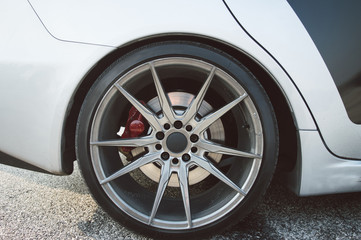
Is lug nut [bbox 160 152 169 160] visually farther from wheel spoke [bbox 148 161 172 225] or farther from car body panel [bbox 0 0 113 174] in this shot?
car body panel [bbox 0 0 113 174]

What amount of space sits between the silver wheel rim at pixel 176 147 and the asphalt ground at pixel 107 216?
15 cm

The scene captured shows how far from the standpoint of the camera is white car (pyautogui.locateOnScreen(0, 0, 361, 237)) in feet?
4.08

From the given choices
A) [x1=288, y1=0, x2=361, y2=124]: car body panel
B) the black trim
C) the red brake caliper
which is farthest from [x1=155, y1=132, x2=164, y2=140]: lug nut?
[x1=288, y1=0, x2=361, y2=124]: car body panel

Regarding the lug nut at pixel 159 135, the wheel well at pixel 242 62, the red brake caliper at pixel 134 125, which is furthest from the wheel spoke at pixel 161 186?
the wheel well at pixel 242 62

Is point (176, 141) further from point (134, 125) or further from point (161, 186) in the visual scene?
point (134, 125)

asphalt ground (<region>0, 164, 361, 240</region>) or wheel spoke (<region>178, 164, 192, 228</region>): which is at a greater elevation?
wheel spoke (<region>178, 164, 192, 228</region>)

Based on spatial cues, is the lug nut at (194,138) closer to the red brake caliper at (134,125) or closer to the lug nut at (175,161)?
the lug nut at (175,161)

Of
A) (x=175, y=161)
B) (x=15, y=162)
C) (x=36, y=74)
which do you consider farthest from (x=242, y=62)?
(x=15, y=162)

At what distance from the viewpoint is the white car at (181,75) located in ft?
4.08

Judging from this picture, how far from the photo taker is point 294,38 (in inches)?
49.1

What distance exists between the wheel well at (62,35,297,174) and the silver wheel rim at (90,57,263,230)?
0.37 ft

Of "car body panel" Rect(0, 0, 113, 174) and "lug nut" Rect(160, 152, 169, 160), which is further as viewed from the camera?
"lug nut" Rect(160, 152, 169, 160)

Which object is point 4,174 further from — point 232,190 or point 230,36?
point 230,36

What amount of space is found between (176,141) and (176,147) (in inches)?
1.0
